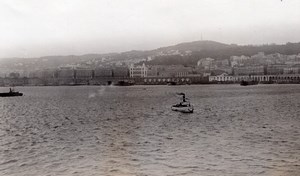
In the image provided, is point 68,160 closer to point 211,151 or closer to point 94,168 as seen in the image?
point 94,168

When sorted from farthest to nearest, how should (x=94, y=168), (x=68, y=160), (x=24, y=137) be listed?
(x=24, y=137) → (x=68, y=160) → (x=94, y=168)

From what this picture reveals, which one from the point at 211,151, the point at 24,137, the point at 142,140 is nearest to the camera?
the point at 211,151

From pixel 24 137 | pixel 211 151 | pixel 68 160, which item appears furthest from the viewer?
pixel 24 137

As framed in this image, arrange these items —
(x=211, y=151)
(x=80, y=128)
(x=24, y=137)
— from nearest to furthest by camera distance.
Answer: (x=211, y=151), (x=24, y=137), (x=80, y=128)

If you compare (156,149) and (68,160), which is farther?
(156,149)

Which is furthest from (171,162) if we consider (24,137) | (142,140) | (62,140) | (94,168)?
(24,137)

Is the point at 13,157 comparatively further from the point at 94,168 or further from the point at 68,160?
the point at 94,168

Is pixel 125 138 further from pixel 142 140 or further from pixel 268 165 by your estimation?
pixel 268 165

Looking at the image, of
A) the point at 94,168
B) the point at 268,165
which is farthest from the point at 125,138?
the point at 268,165

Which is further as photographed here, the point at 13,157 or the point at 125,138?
the point at 125,138
